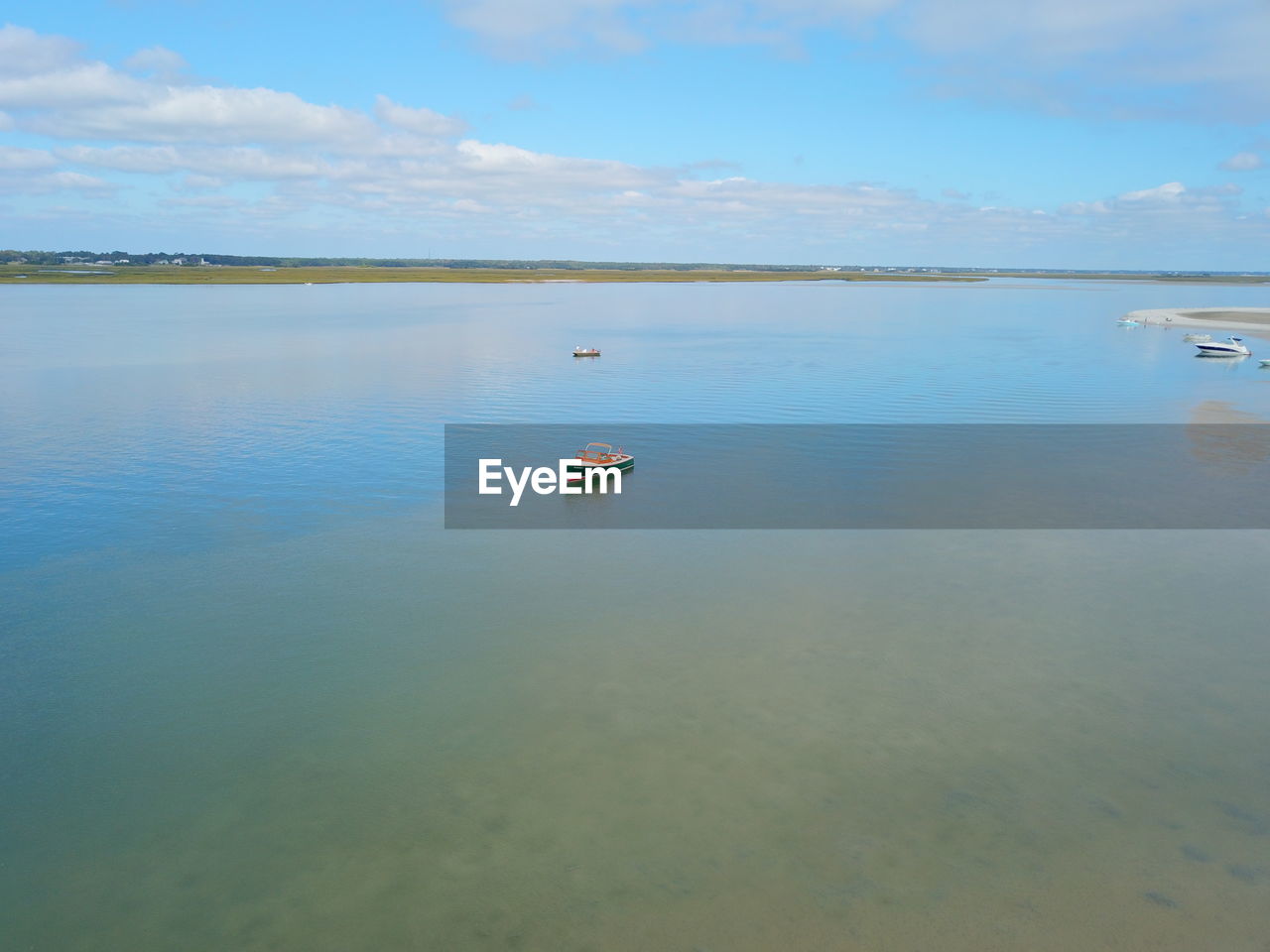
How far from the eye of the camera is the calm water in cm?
1742

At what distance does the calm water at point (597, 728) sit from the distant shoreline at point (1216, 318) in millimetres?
147093

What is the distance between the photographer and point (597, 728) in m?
23.8

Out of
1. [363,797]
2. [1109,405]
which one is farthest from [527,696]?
[1109,405]

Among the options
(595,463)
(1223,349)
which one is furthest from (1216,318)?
(595,463)

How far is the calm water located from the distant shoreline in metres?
147

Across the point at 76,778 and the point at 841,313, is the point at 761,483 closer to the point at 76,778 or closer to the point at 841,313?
the point at 76,778

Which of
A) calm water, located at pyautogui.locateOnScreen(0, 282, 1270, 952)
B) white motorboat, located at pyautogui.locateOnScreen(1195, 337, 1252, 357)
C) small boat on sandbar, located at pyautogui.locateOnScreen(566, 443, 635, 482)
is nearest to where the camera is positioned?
calm water, located at pyautogui.locateOnScreen(0, 282, 1270, 952)

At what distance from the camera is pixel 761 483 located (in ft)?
161

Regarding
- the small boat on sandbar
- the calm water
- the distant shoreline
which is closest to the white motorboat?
the distant shoreline

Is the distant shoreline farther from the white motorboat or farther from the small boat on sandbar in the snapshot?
the small boat on sandbar

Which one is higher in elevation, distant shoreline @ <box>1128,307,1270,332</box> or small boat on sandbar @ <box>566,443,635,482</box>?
distant shoreline @ <box>1128,307,1270,332</box>

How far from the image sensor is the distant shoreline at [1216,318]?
161375 mm

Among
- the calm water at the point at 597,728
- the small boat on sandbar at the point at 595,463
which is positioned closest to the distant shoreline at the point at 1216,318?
the calm water at the point at 597,728

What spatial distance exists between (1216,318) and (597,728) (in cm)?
20029
